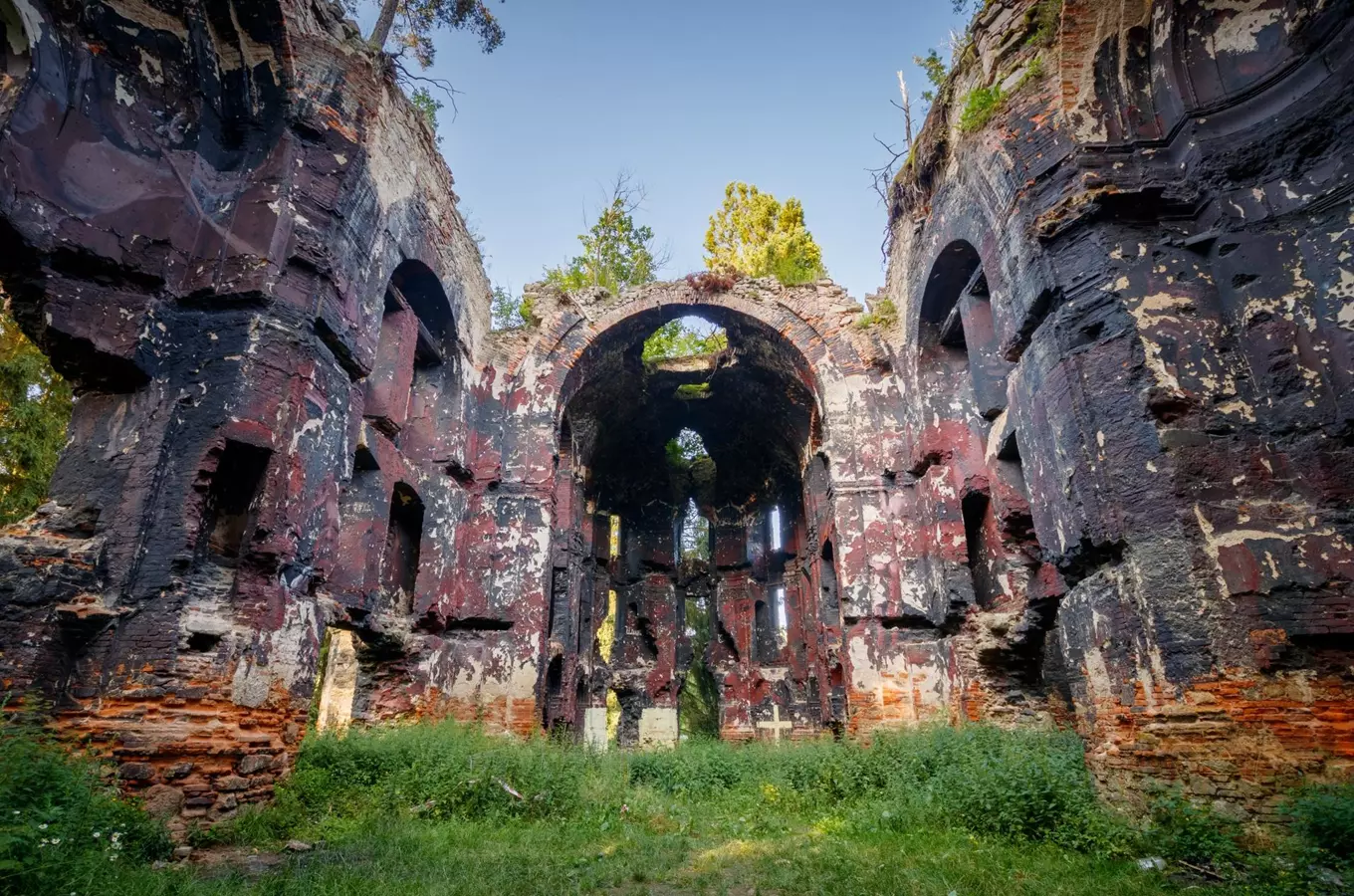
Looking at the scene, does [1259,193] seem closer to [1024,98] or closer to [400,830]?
[1024,98]

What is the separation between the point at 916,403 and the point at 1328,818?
306 inches

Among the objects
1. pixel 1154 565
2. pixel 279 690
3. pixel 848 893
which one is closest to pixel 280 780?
pixel 279 690

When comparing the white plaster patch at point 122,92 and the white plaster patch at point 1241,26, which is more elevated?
the white plaster patch at point 1241,26

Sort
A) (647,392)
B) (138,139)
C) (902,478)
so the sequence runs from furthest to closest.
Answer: (647,392), (902,478), (138,139)

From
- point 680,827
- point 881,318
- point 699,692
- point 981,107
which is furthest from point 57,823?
point 699,692

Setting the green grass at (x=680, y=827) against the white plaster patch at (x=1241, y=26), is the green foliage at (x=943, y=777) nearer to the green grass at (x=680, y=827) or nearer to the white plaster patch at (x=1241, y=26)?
the green grass at (x=680, y=827)

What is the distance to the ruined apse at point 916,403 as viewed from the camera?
5074 mm

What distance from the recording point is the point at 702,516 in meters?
21.0

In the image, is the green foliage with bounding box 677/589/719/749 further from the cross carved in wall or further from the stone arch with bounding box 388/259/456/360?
the stone arch with bounding box 388/259/456/360

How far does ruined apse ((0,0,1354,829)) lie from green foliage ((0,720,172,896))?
1.47 ft

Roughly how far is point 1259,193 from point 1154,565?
10.9ft

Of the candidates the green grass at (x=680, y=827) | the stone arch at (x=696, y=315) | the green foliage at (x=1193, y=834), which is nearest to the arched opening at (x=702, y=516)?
the stone arch at (x=696, y=315)

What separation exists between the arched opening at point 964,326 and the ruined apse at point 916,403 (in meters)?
0.06

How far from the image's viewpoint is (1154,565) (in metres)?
5.17
